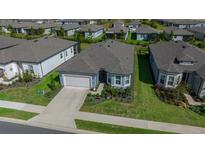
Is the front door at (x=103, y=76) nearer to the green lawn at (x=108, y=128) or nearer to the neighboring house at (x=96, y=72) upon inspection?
the neighboring house at (x=96, y=72)

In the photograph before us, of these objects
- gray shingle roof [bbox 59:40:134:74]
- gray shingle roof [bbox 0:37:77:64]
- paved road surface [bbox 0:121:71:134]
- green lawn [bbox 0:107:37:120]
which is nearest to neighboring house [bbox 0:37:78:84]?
gray shingle roof [bbox 0:37:77:64]

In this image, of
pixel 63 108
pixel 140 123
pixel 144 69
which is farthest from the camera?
pixel 144 69

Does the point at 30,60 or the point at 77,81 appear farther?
the point at 30,60

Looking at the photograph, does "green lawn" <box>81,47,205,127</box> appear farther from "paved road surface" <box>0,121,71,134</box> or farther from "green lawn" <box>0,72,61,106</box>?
"green lawn" <box>0,72,61,106</box>

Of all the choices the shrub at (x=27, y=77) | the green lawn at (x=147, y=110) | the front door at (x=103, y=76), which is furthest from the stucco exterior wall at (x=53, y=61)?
the green lawn at (x=147, y=110)

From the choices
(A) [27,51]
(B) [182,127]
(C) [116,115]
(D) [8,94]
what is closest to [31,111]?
(D) [8,94]

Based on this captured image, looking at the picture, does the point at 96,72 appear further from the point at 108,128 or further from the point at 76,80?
the point at 108,128

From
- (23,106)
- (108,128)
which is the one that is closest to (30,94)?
(23,106)
